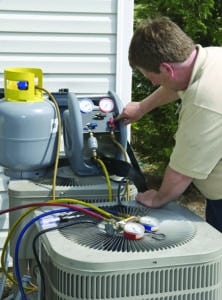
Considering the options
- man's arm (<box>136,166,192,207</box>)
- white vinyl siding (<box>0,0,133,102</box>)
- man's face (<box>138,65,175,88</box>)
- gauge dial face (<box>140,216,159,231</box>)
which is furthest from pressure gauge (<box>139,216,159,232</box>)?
white vinyl siding (<box>0,0,133,102</box>)

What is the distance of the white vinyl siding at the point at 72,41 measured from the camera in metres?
3.97

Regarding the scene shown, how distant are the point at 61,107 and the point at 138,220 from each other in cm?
97

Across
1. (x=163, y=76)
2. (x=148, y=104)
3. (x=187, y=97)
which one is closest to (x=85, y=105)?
(x=148, y=104)

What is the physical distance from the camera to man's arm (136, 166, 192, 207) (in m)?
2.38

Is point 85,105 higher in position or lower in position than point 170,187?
higher

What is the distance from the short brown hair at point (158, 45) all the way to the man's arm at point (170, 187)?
41 centimetres

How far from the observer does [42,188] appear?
2717 millimetres

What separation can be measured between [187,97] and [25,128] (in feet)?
2.59

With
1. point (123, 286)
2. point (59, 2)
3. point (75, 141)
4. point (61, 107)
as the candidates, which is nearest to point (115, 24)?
point (59, 2)

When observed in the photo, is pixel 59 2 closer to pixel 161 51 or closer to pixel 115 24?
pixel 115 24

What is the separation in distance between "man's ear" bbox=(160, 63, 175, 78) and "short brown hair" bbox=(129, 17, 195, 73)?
2cm

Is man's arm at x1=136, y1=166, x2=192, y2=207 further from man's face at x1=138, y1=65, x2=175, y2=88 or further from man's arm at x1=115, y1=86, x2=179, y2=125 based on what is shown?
man's arm at x1=115, y1=86, x2=179, y2=125

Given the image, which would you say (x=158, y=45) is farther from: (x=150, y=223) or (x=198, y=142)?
(x=150, y=223)

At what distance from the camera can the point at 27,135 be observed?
2.75 meters
